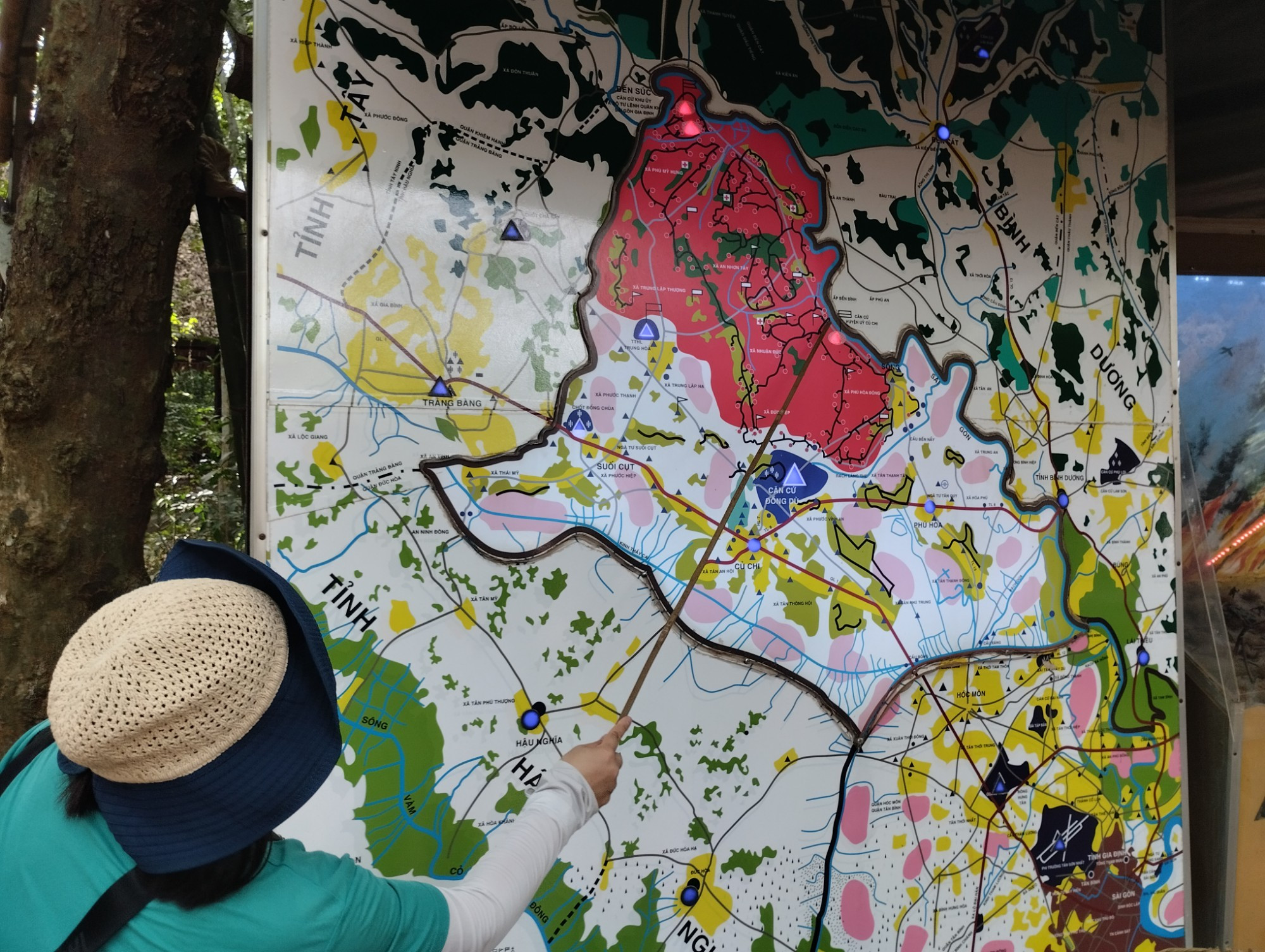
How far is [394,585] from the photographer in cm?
159

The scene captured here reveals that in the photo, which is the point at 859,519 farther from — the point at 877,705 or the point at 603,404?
the point at 603,404

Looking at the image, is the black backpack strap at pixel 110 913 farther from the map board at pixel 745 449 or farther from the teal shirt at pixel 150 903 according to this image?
the map board at pixel 745 449

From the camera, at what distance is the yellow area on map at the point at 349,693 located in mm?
1542

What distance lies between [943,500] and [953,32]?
1.16 metres

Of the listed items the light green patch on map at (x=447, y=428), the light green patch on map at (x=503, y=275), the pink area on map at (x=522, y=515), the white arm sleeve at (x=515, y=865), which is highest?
the light green patch on map at (x=503, y=275)

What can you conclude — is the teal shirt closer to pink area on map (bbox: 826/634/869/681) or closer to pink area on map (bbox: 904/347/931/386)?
pink area on map (bbox: 826/634/869/681)

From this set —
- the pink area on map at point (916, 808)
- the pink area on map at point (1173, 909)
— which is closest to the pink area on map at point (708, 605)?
the pink area on map at point (916, 808)

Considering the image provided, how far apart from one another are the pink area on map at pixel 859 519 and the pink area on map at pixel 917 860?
737 mm

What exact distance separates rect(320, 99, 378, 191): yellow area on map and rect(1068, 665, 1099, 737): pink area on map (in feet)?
6.67

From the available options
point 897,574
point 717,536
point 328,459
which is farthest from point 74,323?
point 897,574

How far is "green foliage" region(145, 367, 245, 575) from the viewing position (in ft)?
11.7

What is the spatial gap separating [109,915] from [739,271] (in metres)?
1.56

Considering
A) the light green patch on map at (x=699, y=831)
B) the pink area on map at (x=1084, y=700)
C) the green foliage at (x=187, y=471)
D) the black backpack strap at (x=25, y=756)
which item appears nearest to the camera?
the black backpack strap at (x=25, y=756)

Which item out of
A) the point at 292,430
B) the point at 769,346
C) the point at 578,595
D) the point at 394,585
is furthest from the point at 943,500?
the point at 292,430
